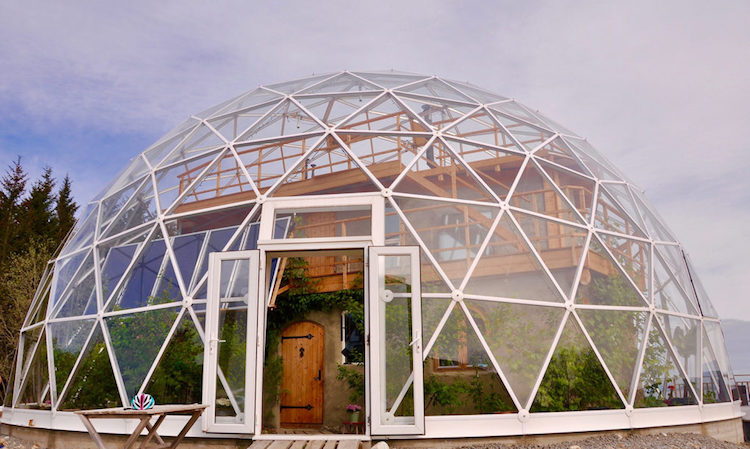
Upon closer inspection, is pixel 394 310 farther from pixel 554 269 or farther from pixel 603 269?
pixel 603 269

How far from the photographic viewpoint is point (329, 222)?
29.5 ft

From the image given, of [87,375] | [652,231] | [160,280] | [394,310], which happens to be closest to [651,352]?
[652,231]

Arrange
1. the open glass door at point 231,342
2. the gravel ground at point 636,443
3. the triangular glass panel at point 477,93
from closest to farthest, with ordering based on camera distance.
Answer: the gravel ground at point 636,443, the open glass door at point 231,342, the triangular glass panel at point 477,93

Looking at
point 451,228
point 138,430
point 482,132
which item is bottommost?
point 138,430

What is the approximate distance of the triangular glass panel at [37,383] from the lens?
1010 cm

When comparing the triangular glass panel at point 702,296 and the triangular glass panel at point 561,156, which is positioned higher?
the triangular glass panel at point 561,156

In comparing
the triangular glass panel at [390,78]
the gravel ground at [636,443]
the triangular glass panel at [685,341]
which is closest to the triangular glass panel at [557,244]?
the triangular glass panel at [685,341]

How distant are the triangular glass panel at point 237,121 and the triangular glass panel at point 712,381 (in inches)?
380

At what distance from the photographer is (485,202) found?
30.3 ft

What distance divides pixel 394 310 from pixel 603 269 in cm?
381

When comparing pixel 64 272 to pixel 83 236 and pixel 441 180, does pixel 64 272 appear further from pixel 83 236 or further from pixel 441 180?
pixel 441 180

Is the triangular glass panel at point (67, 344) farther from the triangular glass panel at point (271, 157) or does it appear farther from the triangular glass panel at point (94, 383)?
the triangular glass panel at point (271, 157)

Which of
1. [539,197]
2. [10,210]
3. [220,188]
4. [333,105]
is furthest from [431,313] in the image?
[10,210]

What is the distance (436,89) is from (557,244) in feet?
16.0
